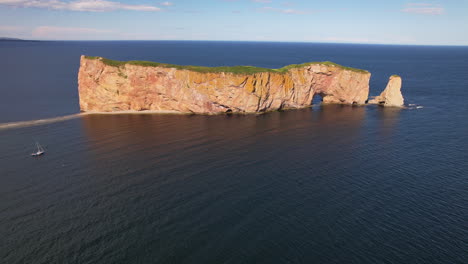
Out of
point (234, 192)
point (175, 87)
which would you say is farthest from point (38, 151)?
point (234, 192)

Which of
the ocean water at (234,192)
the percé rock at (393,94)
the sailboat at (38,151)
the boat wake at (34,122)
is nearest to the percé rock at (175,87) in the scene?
the boat wake at (34,122)

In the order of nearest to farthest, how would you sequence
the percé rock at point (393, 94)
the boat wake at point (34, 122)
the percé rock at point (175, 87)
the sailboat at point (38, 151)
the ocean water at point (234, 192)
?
the ocean water at point (234, 192), the sailboat at point (38, 151), the boat wake at point (34, 122), the percé rock at point (175, 87), the percé rock at point (393, 94)

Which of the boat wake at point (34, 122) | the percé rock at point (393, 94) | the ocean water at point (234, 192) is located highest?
the percé rock at point (393, 94)

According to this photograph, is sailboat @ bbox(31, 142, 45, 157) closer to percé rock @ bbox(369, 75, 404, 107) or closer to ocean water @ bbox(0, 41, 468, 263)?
ocean water @ bbox(0, 41, 468, 263)

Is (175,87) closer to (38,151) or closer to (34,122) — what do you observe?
(34,122)

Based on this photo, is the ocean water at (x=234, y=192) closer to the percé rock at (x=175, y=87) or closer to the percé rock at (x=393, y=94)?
the percé rock at (x=175, y=87)

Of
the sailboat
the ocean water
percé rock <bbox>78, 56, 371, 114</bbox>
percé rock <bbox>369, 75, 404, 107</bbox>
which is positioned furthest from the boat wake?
percé rock <bbox>369, 75, 404, 107</bbox>
